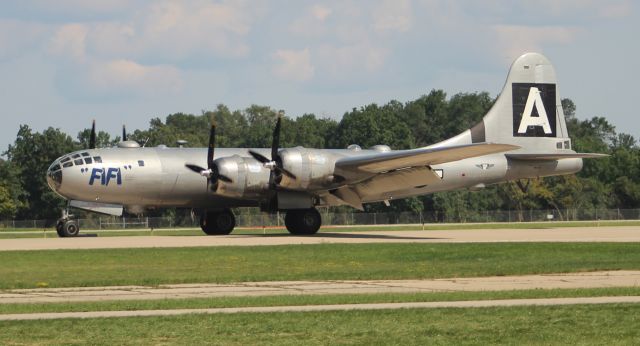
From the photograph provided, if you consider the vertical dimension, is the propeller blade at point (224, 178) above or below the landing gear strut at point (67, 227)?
above

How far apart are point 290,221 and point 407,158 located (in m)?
7.21

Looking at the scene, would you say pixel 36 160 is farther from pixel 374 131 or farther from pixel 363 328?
pixel 363 328

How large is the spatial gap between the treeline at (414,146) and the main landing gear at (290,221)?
1769 inches

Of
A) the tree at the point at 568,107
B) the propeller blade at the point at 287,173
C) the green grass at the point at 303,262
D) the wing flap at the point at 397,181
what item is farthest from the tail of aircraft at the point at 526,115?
the tree at the point at 568,107

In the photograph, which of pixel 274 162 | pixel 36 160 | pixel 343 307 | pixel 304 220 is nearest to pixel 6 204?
pixel 36 160

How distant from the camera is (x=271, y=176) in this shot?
4750 cm

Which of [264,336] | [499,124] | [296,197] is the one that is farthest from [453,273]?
[499,124]

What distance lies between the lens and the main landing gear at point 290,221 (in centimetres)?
4897

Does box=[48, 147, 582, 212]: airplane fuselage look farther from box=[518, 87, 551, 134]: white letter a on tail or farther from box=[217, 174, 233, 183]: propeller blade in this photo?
box=[518, 87, 551, 134]: white letter a on tail

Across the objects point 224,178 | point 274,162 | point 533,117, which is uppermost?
point 533,117

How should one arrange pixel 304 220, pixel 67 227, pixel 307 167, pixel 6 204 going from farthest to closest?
pixel 6 204
pixel 304 220
pixel 67 227
pixel 307 167

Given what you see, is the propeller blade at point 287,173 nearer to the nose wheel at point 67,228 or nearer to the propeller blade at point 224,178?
the propeller blade at point 224,178

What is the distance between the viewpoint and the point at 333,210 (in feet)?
324

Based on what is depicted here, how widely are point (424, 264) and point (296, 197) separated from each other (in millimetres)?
17023
